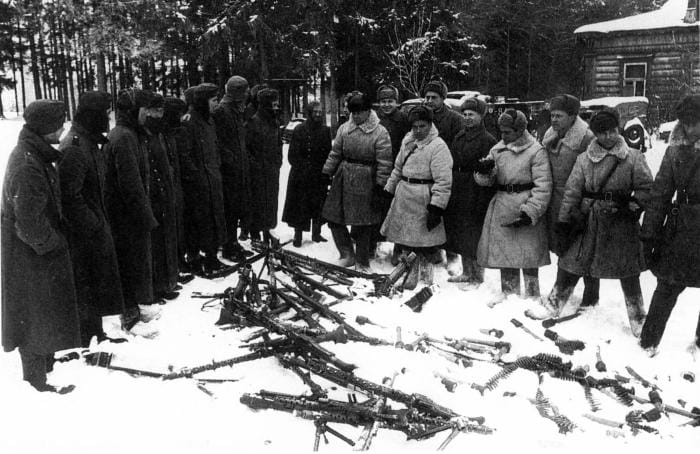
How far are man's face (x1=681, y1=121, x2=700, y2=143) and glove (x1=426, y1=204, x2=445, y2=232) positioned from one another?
7.65 feet

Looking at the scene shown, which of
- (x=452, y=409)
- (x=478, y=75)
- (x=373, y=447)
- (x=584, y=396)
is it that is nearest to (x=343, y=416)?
(x=373, y=447)

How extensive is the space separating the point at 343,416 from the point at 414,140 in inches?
139

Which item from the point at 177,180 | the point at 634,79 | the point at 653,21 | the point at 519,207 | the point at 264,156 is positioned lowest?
the point at 519,207

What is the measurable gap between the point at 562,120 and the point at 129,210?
13.2 ft

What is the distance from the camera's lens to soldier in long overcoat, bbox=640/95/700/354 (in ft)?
14.7

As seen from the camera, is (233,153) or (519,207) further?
(233,153)

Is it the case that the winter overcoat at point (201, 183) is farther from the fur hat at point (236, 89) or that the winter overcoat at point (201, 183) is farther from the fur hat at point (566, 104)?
the fur hat at point (566, 104)

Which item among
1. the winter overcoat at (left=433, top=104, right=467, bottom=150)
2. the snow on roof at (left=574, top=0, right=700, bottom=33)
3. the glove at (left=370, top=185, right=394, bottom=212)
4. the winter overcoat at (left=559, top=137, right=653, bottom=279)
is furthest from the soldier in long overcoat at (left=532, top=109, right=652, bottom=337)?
the snow on roof at (left=574, top=0, right=700, bottom=33)

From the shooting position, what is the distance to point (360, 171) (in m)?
7.05

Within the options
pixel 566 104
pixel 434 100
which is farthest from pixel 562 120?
pixel 434 100

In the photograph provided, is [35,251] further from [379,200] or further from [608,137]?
[608,137]

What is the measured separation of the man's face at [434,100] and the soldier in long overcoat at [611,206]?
2053 mm

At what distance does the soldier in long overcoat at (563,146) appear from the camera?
217 inches

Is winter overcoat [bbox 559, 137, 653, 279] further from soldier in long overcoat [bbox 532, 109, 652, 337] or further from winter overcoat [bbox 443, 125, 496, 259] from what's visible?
winter overcoat [bbox 443, 125, 496, 259]
